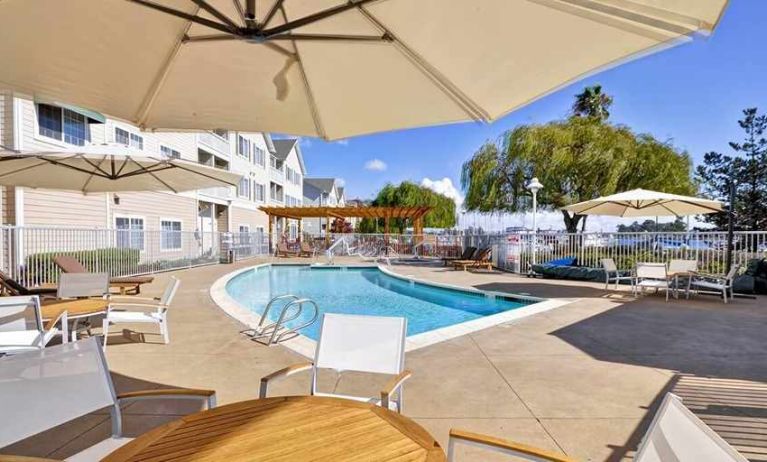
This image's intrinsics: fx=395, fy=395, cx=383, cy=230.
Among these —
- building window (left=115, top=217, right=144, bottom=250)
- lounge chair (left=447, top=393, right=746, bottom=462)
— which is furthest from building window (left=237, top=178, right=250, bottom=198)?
lounge chair (left=447, top=393, right=746, bottom=462)

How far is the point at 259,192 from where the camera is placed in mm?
28156

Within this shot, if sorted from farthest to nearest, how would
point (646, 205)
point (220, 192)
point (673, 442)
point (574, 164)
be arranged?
point (220, 192) → point (574, 164) → point (646, 205) → point (673, 442)

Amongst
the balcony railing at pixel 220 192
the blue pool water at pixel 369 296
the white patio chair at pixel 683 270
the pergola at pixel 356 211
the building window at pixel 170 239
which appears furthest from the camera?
the pergola at pixel 356 211

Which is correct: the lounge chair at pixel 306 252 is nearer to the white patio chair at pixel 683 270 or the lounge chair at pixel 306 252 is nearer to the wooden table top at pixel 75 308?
the white patio chair at pixel 683 270

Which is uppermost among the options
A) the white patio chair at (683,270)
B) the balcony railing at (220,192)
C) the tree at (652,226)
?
the balcony railing at (220,192)

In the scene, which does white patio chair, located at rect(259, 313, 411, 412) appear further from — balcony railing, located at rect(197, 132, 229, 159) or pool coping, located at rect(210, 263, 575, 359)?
balcony railing, located at rect(197, 132, 229, 159)

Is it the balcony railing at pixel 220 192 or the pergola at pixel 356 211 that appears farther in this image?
the pergola at pixel 356 211

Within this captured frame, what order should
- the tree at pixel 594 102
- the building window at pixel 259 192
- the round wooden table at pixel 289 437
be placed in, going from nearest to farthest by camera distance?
the round wooden table at pixel 289 437, the tree at pixel 594 102, the building window at pixel 259 192

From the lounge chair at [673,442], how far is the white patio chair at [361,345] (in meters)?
1.04

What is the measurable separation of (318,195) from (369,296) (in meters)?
38.9

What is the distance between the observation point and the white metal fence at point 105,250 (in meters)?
9.12

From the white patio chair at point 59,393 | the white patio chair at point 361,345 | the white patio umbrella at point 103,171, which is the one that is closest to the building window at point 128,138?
the white patio umbrella at point 103,171

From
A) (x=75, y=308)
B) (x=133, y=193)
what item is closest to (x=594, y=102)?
(x=133, y=193)

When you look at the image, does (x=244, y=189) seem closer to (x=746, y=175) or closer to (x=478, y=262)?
(x=478, y=262)
